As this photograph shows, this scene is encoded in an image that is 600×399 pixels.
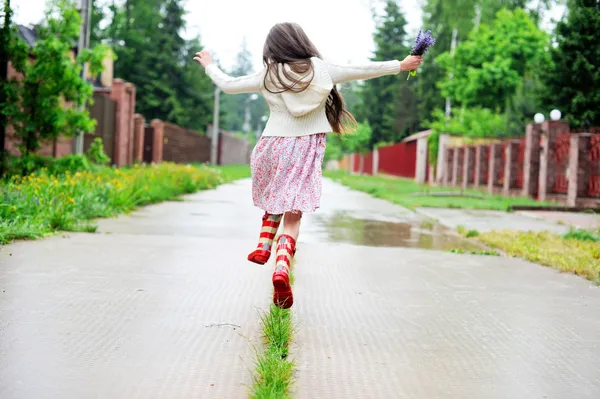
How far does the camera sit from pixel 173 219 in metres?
10.0

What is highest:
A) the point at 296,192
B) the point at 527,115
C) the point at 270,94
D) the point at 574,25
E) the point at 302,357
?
the point at 574,25

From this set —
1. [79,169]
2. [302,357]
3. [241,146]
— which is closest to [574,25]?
[79,169]

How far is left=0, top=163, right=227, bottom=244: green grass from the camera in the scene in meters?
6.94

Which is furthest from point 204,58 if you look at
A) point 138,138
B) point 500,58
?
point 500,58

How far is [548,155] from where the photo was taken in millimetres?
19359

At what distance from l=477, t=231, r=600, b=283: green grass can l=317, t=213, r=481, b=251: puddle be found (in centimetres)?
35

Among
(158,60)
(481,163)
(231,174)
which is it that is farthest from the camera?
(158,60)

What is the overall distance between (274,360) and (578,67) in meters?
23.4

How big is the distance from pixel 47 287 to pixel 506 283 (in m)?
3.15

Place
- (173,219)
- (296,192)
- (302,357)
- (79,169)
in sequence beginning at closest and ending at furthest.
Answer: (302,357)
(296,192)
(173,219)
(79,169)

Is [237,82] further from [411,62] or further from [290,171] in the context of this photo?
[411,62]

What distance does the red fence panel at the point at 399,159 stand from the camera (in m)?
43.1

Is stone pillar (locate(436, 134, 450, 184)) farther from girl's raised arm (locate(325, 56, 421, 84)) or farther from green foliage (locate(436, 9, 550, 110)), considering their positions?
girl's raised arm (locate(325, 56, 421, 84))

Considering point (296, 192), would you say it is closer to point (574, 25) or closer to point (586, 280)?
point (586, 280)
